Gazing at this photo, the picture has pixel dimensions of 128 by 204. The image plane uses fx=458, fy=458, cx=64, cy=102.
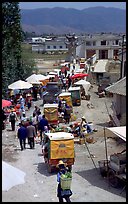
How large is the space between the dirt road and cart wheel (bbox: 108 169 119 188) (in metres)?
0.15

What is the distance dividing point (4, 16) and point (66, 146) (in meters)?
26.8

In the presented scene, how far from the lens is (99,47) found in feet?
237

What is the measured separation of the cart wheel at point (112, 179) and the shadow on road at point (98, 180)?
0.14m

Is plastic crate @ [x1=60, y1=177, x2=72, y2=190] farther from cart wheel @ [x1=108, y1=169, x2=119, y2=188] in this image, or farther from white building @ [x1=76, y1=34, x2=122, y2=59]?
white building @ [x1=76, y1=34, x2=122, y2=59]

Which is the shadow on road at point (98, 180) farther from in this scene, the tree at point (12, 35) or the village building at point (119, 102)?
the tree at point (12, 35)

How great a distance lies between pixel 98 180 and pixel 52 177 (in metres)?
1.56

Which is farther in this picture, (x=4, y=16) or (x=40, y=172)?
(x=4, y=16)

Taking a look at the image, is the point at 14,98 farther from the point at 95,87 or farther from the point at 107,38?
the point at 107,38

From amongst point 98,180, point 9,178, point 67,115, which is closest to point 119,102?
point 67,115

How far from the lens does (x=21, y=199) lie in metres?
13.3

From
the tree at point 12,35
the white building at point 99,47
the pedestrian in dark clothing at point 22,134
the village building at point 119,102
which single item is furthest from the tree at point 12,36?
the white building at point 99,47

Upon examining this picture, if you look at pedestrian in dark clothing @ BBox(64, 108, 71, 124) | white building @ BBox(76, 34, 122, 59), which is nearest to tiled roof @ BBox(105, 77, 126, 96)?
pedestrian in dark clothing @ BBox(64, 108, 71, 124)

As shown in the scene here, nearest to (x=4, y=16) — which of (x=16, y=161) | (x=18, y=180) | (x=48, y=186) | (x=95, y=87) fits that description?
(x=95, y=87)

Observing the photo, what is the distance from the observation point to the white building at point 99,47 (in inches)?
2772
